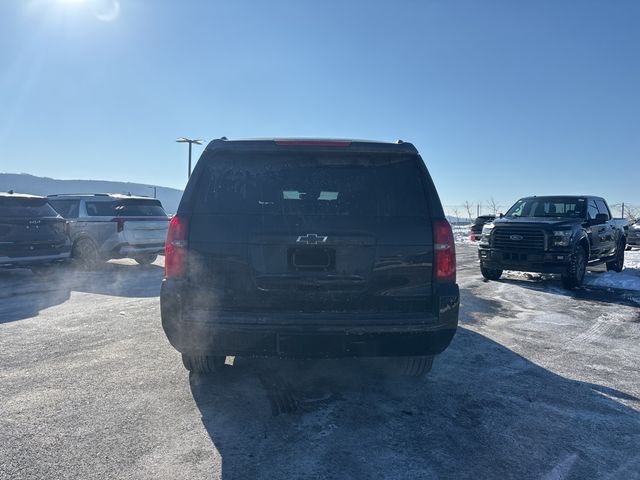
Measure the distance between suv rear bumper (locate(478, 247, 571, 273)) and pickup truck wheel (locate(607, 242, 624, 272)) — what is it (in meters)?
4.13

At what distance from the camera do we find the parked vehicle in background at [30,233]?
8828 mm

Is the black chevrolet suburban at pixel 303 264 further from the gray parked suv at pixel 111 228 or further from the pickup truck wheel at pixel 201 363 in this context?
the gray parked suv at pixel 111 228

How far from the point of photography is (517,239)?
9508 mm

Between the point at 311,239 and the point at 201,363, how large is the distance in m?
1.54

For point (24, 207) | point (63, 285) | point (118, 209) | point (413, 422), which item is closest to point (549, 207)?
point (413, 422)

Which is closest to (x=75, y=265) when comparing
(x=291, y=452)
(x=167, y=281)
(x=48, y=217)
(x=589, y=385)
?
(x=48, y=217)

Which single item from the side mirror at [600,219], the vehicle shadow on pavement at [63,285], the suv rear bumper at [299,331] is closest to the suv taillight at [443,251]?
the suv rear bumper at [299,331]

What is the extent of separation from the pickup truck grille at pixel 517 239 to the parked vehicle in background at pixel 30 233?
9818 mm

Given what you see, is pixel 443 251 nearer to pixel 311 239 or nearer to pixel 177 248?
pixel 311 239

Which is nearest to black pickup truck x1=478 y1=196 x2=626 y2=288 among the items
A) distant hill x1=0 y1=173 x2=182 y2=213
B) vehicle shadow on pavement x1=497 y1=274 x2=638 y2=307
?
vehicle shadow on pavement x1=497 y1=274 x2=638 y2=307

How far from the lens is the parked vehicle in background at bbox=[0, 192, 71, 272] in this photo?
883cm

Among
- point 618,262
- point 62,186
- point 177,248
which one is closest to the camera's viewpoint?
point 177,248

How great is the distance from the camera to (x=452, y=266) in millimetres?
3268

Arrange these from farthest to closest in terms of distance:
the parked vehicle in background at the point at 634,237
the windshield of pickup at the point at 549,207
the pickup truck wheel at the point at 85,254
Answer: the parked vehicle in background at the point at 634,237
the pickup truck wheel at the point at 85,254
the windshield of pickup at the point at 549,207
